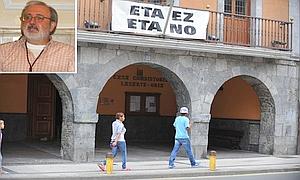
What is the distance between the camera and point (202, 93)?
19094mm

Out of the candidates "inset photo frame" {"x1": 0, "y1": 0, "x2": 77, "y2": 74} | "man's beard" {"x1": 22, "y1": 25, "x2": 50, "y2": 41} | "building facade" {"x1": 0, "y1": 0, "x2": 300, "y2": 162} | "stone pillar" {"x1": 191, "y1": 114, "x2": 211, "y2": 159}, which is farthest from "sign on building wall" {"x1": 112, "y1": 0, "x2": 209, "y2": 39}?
"stone pillar" {"x1": 191, "y1": 114, "x2": 211, "y2": 159}

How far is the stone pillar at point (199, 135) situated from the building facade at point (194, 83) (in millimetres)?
34

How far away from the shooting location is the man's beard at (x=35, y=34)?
629 inches

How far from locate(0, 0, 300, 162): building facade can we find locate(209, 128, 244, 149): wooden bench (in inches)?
1.6

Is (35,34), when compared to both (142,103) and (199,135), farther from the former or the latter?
(142,103)

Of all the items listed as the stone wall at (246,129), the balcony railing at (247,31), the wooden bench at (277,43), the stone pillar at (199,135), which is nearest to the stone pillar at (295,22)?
the balcony railing at (247,31)

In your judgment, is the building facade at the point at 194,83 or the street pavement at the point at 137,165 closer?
the street pavement at the point at 137,165

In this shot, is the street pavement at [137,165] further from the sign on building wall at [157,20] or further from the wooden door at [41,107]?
the sign on building wall at [157,20]

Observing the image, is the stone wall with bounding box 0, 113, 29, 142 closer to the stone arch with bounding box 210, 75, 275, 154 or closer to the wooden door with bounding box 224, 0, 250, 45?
the wooden door with bounding box 224, 0, 250, 45

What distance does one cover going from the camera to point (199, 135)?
749 inches

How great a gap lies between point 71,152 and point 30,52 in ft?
10.6

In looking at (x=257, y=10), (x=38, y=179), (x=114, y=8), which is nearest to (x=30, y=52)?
(x=114, y=8)

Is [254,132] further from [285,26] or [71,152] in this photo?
[71,152]

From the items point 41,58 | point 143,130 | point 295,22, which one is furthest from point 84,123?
point 295,22
